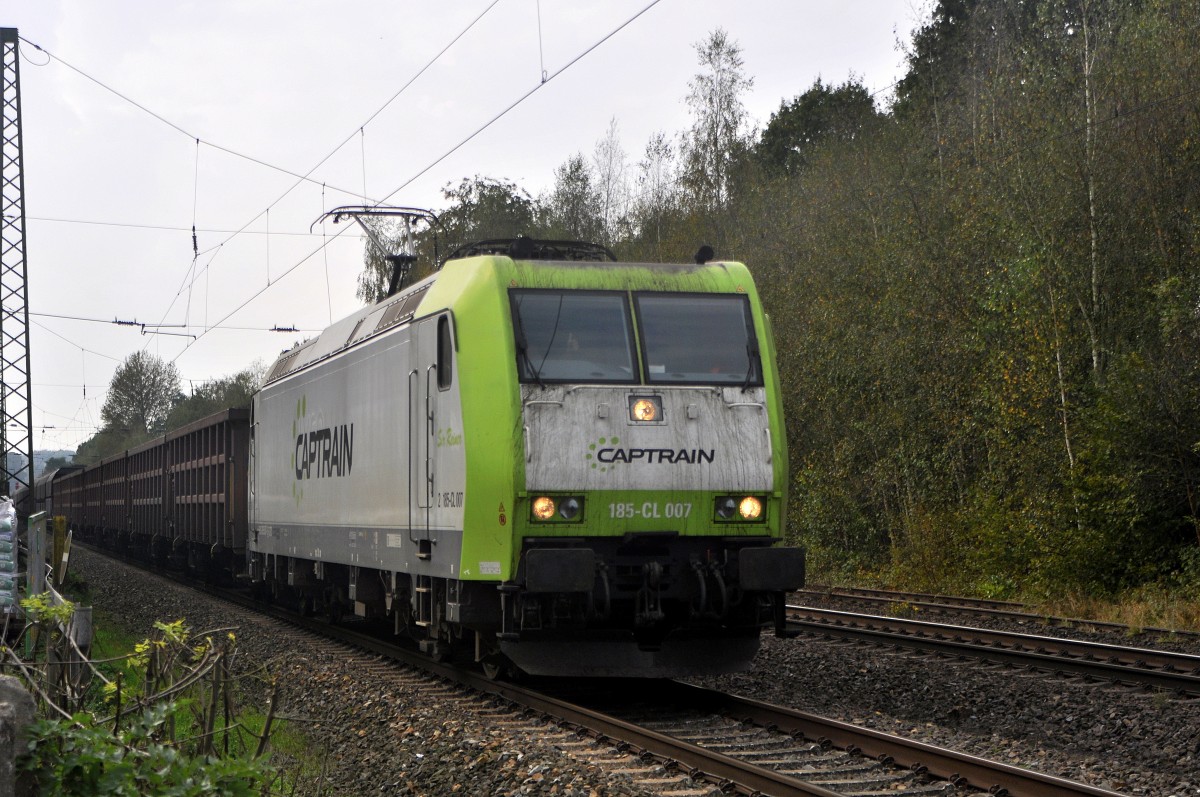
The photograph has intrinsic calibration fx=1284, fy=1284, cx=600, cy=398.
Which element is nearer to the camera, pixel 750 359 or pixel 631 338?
pixel 631 338

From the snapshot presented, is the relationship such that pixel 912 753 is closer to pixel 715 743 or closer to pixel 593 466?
pixel 715 743

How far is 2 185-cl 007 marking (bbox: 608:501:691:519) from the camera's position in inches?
356

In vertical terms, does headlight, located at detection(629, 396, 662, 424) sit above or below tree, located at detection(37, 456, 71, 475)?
below

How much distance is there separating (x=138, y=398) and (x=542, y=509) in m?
104

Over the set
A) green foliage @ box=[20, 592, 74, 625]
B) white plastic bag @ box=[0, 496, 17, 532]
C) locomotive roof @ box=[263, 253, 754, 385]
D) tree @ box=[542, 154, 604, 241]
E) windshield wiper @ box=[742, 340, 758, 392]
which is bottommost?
green foliage @ box=[20, 592, 74, 625]

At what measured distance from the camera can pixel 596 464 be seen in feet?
29.7

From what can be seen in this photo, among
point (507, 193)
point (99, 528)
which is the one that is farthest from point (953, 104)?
point (99, 528)

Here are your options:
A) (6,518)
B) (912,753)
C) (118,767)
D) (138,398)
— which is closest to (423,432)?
(6,518)

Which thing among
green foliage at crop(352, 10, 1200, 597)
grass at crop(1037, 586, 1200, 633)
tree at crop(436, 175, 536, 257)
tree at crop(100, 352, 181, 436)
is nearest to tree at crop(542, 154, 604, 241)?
tree at crop(436, 175, 536, 257)

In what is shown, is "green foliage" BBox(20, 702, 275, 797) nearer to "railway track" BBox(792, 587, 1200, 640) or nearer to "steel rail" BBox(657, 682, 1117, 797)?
"steel rail" BBox(657, 682, 1117, 797)

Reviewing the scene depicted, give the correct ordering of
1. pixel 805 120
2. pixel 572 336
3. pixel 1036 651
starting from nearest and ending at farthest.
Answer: pixel 572 336, pixel 1036 651, pixel 805 120

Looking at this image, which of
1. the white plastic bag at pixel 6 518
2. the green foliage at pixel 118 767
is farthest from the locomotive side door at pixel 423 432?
the green foliage at pixel 118 767

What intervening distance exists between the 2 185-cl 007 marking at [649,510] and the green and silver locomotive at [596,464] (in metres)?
0.01

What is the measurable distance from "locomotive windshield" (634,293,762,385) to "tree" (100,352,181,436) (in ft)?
331
